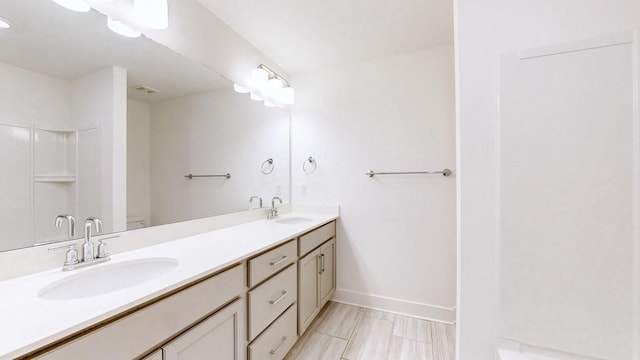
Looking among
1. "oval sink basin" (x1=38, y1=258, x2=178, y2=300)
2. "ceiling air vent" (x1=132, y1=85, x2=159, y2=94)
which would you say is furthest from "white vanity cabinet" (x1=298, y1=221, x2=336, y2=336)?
"ceiling air vent" (x1=132, y1=85, x2=159, y2=94)

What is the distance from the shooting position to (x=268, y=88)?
220cm

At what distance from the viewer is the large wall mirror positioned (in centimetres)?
90

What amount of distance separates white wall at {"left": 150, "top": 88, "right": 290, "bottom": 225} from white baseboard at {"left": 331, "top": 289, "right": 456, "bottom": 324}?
43.8 inches

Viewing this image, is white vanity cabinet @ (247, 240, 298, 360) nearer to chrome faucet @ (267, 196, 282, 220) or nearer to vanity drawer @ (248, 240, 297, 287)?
vanity drawer @ (248, 240, 297, 287)

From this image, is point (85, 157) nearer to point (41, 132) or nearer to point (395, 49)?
point (41, 132)

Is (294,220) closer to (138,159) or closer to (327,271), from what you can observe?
(327,271)

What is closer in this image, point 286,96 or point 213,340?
point 213,340

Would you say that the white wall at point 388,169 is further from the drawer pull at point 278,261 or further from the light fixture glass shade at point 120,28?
the light fixture glass shade at point 120,28

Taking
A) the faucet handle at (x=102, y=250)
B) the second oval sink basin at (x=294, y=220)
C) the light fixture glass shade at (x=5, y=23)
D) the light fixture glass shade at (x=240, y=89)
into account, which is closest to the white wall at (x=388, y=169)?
the second oval sink basin at (x=294, y=220)

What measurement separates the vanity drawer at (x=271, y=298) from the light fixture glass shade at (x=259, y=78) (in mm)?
1519

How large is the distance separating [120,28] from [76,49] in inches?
8.8

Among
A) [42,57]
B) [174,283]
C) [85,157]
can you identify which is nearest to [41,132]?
[85,157]

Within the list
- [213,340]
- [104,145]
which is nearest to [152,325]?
[213,340]

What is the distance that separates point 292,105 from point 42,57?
182 centimetres
